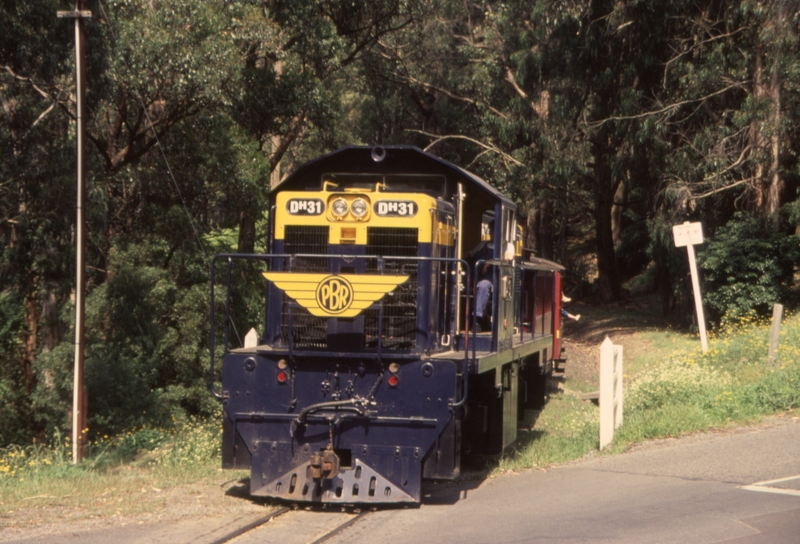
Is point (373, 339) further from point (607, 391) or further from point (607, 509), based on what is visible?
point (607, 391)

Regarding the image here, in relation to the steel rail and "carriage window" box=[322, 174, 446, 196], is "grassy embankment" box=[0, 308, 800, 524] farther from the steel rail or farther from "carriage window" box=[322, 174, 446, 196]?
"carriage window" box=[322, 174, 446, 196]

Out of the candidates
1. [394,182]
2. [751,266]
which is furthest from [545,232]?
[394,182]

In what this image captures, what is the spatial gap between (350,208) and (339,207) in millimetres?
118

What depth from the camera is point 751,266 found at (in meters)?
22.4

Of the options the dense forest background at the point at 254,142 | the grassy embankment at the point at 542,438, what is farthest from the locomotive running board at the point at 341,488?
the dense forest background at the point at 254,142

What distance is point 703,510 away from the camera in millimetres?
7586

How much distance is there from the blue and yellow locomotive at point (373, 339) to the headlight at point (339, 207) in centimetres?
1

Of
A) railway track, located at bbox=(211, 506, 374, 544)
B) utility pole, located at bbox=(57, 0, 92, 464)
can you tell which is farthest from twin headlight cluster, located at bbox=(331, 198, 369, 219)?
utility pole, located at bbox=(57, 0, 92, 464)

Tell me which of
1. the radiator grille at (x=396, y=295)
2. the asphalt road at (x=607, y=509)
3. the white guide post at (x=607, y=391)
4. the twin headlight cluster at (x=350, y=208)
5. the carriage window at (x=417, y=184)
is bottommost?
the asphalt road at (x=607, y=509)

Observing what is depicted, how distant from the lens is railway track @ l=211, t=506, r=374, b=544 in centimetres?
713

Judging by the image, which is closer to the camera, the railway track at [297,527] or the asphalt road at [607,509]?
the asphalt road at [607,509]

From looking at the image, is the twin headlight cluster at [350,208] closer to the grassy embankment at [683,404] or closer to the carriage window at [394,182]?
the carriage window at [394,182]

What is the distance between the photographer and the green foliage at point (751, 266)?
2228 centimetres

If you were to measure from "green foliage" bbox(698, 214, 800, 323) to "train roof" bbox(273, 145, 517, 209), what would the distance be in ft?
47.0
